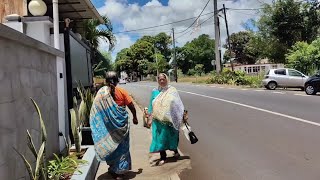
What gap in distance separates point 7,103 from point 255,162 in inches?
201

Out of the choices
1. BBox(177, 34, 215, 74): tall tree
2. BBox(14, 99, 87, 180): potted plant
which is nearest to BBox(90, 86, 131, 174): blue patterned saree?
BBox(14, 99, 87, 180): potted plant

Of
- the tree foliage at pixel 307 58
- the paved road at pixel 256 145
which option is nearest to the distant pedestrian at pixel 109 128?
the paved road at pixel 256 145

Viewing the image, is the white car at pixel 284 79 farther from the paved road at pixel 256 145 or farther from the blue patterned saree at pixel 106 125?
the blue patterned saree at pixel 106 125

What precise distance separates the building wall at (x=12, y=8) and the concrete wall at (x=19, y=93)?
4085 mm

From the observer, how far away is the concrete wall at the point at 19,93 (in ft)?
14.3

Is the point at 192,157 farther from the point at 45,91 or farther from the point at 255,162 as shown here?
the point at 45,91

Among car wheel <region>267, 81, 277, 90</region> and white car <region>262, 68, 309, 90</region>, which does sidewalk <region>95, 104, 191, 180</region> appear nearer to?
white car <region>262, 68, 309, 90</region>

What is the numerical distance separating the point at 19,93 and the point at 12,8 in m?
6.09

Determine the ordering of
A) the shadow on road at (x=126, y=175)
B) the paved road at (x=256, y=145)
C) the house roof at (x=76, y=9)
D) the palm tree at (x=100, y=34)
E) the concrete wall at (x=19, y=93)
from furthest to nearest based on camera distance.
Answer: the palm tree at (x=100, y=34)
the house roof at (x=76, y=9)
the paved road at (x=256, y=145)
the shadow on road at (x=126, y=175)
the concrete wall at (x=19, y=93)

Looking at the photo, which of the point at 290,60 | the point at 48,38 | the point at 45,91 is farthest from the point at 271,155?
the point at 290,60

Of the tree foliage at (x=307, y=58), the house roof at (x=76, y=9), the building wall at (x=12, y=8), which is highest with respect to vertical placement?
the house roof at (x=76, y=9)

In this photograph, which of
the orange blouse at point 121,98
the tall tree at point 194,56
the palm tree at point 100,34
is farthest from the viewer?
the tall tree at point 194,56

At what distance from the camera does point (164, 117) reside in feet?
27.2

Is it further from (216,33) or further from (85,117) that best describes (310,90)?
(216,33)
